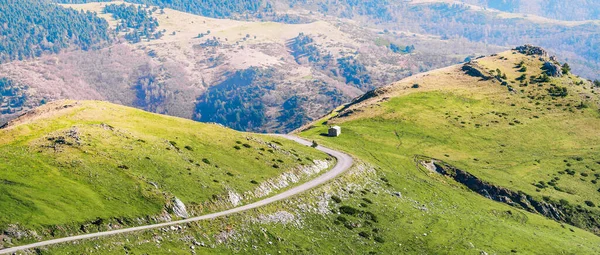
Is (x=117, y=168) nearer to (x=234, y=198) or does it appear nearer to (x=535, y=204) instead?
(x=234, y=198)

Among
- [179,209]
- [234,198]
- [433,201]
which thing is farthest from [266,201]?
[433,201]

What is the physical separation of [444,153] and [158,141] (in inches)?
3909

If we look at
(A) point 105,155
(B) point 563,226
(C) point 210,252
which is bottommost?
(B) point 563,226

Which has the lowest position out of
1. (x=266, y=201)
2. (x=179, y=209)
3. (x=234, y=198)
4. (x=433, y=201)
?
(x=433, y=201)

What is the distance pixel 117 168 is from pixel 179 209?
13.9m

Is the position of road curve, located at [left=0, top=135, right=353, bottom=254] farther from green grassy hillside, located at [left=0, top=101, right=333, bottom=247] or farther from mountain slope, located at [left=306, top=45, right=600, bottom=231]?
mountain slope, located at [left=306, top=45, right=600, bottom=231]

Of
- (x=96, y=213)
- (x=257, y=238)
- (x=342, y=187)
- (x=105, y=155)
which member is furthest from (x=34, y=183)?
(x=342, y=187)

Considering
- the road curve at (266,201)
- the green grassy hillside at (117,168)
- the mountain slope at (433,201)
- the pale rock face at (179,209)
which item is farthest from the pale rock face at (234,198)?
the pale rock face at (179,209)

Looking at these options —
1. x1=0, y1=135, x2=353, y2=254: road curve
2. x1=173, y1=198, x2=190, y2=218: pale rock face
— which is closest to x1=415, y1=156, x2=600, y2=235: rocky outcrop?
x1=0, y1=135, x2=353, y2=254: road curve

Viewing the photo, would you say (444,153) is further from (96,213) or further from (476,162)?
(96,213)

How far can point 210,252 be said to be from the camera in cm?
7156

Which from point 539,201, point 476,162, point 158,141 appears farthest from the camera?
point 476,162

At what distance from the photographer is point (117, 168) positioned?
277 ft

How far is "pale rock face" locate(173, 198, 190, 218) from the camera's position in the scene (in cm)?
7781
